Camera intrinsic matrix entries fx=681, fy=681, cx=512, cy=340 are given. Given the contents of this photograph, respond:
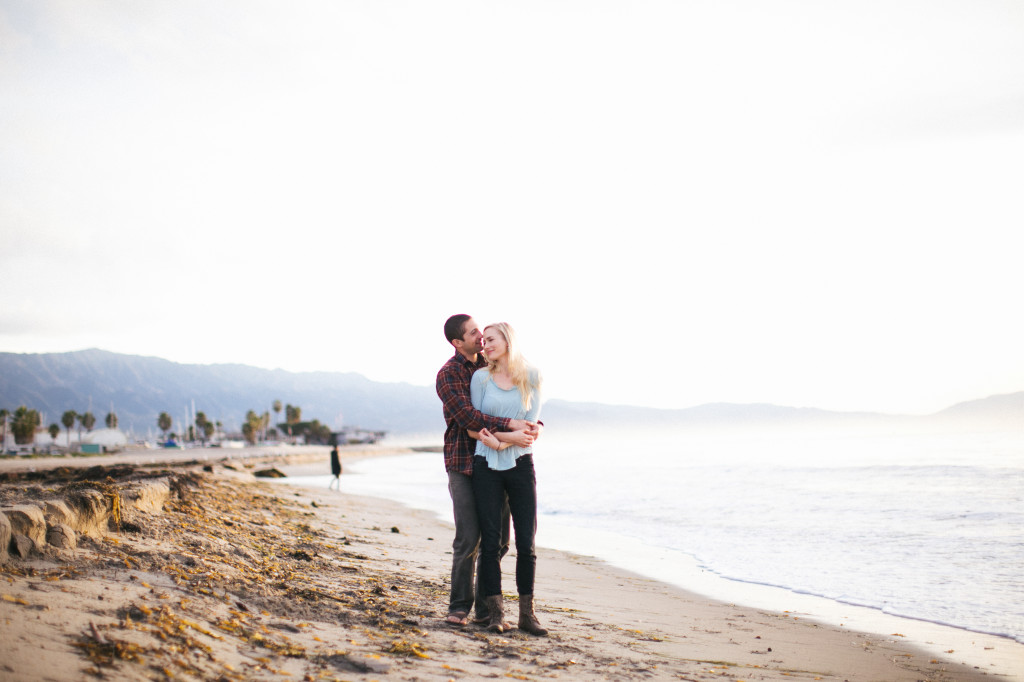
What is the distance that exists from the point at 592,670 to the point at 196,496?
6365mm

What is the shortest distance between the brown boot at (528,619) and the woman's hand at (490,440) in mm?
1200

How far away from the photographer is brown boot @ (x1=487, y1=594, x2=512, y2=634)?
4805mm

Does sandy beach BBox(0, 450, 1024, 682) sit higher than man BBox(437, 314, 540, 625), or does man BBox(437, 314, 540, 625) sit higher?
man BBox(437, 314, 540, 625)

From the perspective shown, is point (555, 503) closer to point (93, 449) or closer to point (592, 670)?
point (592, 670)

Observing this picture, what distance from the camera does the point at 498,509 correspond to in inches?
193

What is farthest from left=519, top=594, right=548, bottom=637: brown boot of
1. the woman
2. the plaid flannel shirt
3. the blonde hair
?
the blonde hair

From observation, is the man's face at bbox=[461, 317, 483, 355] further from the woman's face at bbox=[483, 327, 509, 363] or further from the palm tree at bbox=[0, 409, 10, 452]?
the palm tree at bbox=[0, 409, 10, 452]

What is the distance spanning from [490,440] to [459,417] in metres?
0.30

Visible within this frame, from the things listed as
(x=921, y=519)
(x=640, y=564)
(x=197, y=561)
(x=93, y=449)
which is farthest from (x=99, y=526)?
(x=93, y=449)

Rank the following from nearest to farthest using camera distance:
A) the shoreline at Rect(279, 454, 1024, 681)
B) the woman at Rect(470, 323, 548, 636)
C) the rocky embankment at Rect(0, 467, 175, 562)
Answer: the rocky embankment at Rect(0, 467, 175, 562) < the woman at Rect(470, 323, 548, 636) < the shoreline at Rect(279, 454, 1024, 681)

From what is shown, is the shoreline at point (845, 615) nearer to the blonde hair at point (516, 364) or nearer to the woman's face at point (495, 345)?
the blonde hair at point (516, 364)

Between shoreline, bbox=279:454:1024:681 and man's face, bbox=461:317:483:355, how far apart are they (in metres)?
4.98

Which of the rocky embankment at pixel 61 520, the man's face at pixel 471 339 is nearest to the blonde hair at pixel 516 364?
the man's face at pixel 471 339

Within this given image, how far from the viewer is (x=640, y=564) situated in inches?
430
